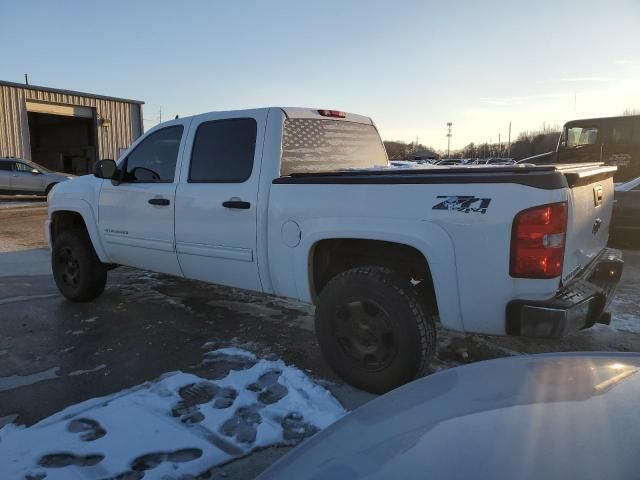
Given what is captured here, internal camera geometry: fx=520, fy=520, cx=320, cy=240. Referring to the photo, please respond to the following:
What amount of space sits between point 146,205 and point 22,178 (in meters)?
17.6

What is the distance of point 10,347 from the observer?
14.2ft

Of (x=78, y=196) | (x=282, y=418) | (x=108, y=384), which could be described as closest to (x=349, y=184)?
(x=282, y=418)

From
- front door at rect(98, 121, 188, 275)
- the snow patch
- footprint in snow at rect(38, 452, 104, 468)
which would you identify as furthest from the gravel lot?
front door at rect(98, 121, 188, 275)

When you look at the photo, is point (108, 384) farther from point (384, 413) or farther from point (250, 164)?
point (384, 413)

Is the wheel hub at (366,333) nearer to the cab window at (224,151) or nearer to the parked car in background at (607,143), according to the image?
the cab window at (224,151)

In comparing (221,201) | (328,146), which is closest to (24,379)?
(221,201)

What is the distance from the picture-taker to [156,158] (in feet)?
16.1

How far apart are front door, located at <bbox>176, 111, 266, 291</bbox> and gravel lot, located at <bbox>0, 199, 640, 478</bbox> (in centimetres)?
63

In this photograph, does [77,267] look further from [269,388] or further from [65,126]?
[65,126]

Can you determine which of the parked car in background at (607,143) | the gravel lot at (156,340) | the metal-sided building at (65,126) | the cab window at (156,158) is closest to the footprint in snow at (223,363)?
the gravel lot at (156,340)

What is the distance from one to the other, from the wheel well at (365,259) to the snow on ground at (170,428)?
0.77 metres

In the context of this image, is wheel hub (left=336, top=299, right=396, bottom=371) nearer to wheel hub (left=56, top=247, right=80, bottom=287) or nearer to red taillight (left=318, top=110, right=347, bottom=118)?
red taillight (left=318, top=110, right=347, bottom=118)

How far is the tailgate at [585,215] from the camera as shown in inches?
115

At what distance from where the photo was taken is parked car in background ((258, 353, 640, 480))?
4.10 ft
